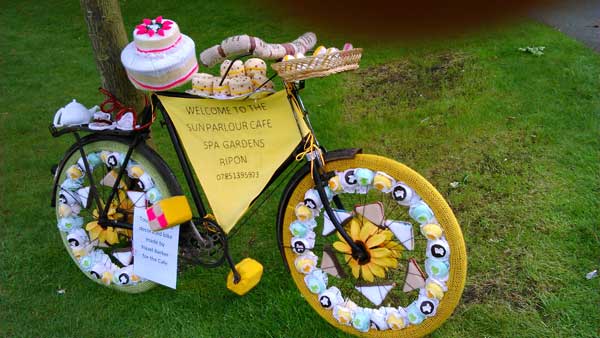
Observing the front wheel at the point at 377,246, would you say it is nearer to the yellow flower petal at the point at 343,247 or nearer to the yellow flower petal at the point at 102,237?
the yellow flower petal at the point at 343,247

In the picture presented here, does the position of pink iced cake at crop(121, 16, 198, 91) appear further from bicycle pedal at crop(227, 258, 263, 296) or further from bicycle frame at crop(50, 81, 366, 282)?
bicycle pedal at crop(227, 258, 263, 296)

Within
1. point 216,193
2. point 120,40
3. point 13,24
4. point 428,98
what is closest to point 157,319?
point 216,193

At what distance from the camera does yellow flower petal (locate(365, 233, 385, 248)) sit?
95.0 inches

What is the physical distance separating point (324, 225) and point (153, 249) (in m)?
0.96

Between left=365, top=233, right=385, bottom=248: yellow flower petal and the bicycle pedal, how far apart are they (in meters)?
0.72

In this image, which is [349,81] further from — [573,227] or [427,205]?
[427,205]

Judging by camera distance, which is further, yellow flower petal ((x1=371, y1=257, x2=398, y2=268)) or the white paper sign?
the white paper sign

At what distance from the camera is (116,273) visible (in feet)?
9.80

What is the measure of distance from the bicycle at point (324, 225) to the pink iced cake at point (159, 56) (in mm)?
160

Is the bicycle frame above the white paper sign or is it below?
above

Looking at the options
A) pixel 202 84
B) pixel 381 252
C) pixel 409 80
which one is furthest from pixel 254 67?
pixel 409 80

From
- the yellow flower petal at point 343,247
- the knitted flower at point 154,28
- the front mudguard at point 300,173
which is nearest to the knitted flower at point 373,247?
the yellow flower petal at point 343,247

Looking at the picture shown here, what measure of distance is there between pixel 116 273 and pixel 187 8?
5572 millimetres

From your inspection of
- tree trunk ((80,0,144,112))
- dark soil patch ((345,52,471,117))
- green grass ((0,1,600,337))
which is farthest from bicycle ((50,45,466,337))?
dark soil patch ((345,52,471,117))
